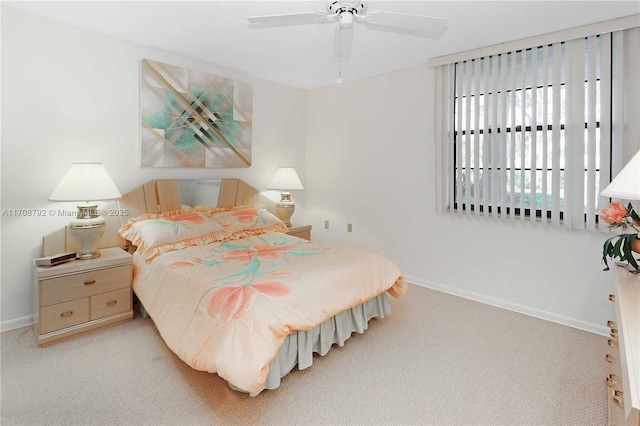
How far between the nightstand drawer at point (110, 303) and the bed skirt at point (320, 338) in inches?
53.3

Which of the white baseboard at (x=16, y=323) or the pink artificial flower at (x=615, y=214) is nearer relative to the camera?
the pink artificial flower at (x=615, y=214)

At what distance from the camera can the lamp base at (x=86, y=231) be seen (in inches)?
100

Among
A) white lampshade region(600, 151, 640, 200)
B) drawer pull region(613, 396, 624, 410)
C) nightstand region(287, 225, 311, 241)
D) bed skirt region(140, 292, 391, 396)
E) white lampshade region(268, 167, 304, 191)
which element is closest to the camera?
drawer pull region(613, 396, 624, 410)

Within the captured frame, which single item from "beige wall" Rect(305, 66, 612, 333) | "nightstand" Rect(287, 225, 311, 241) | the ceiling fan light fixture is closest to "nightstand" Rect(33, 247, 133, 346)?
"nightstand" Rect(287, 225, 311, 241)

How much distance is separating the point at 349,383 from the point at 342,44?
2699mm

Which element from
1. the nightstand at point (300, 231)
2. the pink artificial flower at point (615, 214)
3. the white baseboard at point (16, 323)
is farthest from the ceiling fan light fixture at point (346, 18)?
the white baseboard at point (16, 323)

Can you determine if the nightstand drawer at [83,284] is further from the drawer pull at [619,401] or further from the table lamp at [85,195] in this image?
the drawer pull at [619,401]

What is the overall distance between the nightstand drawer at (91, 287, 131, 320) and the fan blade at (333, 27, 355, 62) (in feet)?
8.65

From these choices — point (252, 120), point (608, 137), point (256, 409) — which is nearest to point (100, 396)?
point (256, 409)

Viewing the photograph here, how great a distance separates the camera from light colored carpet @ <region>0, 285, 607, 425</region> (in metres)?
1.72

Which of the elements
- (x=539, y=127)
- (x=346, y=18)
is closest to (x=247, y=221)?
(x=346, y=18)

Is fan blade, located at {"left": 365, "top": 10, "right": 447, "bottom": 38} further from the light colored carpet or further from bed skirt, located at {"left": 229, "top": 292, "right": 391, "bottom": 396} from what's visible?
the light colored carpet

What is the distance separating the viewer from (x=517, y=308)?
3092mm

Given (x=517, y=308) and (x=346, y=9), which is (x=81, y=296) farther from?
(x=517, y=308)
